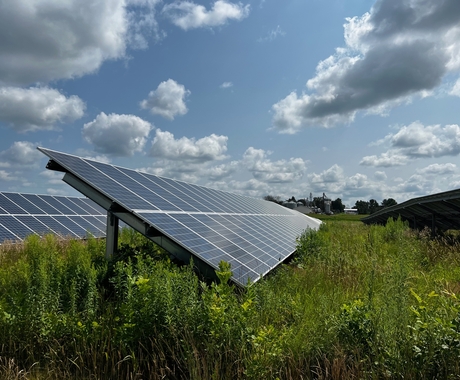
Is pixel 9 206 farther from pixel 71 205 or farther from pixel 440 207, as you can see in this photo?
pixel 440 207

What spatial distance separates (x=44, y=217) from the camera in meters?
17.5

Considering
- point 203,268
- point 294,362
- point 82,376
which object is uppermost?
point 203,268

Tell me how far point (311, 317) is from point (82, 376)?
3039 millimetres

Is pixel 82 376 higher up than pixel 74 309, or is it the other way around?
pixel 74 309

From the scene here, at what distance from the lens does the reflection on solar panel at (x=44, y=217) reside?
14789 millimetres

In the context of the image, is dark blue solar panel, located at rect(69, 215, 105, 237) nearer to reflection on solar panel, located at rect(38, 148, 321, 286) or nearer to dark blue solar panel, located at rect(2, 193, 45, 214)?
dark blue solar panel, located at rect(2, 193, 45, 214)

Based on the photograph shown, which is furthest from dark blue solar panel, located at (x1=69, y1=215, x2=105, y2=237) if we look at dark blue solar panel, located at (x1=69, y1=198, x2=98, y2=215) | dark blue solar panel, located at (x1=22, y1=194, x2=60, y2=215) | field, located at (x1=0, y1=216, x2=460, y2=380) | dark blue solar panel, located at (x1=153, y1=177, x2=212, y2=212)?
field, located at (x1=0, y1=216, x2=460, y2=380)

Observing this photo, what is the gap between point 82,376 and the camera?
169 inches

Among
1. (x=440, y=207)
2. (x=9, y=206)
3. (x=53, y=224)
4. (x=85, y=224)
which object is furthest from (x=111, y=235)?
(x=440, y=207)

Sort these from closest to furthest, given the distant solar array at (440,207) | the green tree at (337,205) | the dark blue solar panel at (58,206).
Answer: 1. the distant solar array at (440,207)
2. the dark blue solar panel at (58,206)
3. the green tree at (337,205)

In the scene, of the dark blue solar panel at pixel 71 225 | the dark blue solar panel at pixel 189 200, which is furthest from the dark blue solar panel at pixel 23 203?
the dark blue solar panel at pixel 189 200

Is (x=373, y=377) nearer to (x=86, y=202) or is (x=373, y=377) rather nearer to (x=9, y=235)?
(x=9, y=235)

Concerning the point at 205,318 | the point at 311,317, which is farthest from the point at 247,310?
the point at 311,317

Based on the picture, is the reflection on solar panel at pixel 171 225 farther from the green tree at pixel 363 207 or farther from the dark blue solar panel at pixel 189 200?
the green tree at pixel 363 207
